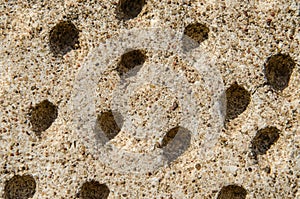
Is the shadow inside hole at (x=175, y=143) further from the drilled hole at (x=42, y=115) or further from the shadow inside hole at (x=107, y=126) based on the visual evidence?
the drilled hole at (x=42, y=115)

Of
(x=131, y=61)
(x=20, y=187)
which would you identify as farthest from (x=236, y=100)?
(x=20, y=187)

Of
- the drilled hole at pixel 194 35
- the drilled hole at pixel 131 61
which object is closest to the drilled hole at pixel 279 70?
the drilled hole at pixel 194 35

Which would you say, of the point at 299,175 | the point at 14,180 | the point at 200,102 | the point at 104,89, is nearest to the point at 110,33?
the point at 104,89

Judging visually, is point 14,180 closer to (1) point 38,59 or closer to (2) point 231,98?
(1) point 38,59

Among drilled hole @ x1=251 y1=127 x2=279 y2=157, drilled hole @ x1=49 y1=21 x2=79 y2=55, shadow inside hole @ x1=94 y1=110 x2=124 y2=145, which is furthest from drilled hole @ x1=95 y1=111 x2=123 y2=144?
drilled hole @ x1=251 y1=127 x2=279 y2=157

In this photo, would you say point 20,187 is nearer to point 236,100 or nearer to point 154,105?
point 154,105

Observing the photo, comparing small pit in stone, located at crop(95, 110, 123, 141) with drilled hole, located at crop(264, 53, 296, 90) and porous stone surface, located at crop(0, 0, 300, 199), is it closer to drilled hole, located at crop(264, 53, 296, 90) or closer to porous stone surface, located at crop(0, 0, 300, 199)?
porous stone surface, located at crop(0, 0, 300, 199)
